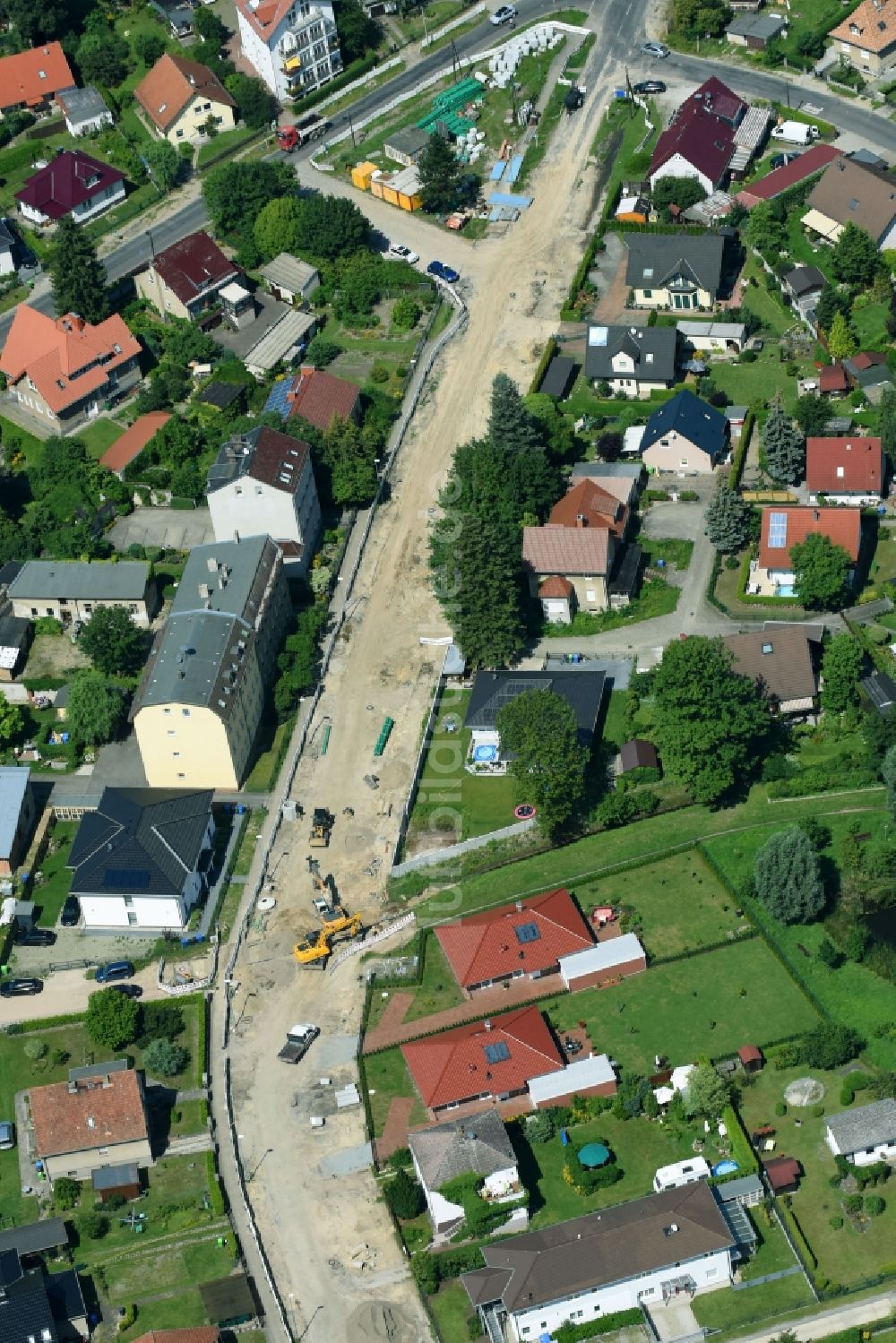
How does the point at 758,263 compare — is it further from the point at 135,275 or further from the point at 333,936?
the point at 333,936

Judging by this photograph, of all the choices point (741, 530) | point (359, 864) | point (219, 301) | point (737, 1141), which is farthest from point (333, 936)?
point (219, 301)

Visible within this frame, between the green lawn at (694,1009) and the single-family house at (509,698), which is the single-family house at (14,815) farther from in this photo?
the green lawn at (694,1009)

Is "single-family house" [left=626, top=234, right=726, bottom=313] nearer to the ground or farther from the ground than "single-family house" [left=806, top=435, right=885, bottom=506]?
farther from the ground

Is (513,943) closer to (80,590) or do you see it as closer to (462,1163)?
(462,1163)

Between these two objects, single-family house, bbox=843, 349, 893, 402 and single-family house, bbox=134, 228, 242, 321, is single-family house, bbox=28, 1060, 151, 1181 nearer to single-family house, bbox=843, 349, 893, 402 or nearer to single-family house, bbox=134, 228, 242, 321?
single-family house, bbox=843, 349, 893, 402

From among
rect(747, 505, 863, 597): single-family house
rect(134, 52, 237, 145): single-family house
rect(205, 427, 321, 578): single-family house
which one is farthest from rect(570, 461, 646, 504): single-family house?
rect(134, 52, 237, 145): single-family house

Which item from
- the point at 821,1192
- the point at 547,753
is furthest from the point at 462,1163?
the point at 547,753

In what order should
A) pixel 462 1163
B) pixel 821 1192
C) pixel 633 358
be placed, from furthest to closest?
pixel 633 358 → pixel 462 1163 → pixel 821 1192
